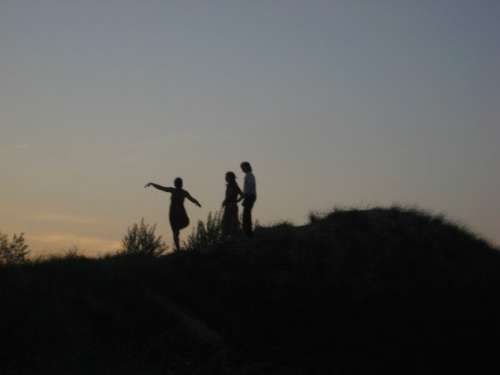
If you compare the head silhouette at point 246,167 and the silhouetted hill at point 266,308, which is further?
the head silhouette at point 246,167

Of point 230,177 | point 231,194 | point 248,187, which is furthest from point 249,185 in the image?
point 230,177

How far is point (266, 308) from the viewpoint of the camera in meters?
18.0

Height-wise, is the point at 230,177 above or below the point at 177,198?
above

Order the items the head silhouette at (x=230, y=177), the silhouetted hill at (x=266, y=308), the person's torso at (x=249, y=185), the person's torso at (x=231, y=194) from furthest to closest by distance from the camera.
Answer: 1. the head silhouette at (x=230, y=177)
2. the person's torso at (x=231, y=194)
3. the person's torso at (x=249, y=185)
4. the silhouetted hill at (x=266, y=308)

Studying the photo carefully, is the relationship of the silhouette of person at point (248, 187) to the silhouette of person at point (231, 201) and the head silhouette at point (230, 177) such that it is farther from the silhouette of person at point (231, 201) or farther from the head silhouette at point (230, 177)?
the head silhouette at point (230, 177)

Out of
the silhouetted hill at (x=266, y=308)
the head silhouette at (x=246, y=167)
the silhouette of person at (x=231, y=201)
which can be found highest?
the head silhouette at (x=246, y=167)

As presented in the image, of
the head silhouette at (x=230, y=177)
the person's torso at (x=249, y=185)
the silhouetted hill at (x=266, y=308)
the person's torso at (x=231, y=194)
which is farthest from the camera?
the head silhouette at (x=230, y=177)

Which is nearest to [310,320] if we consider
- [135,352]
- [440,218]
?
[135,352]

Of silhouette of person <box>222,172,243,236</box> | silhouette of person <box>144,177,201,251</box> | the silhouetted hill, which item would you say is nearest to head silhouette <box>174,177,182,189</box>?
silhouette of person <box>144,177,201,251</box>

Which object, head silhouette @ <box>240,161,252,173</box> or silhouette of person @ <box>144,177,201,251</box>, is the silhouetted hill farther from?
head silhouette @ <box>240,161,252,173</box>

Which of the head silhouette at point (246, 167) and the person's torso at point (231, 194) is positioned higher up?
the head silhouette at point (246, 167)

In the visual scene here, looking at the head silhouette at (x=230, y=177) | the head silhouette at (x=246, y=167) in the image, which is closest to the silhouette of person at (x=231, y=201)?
the head silhouette at (x=230, y=177)

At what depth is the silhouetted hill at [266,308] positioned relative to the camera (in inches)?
572

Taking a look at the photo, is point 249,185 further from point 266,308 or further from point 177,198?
point 266,308
